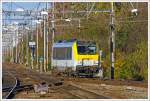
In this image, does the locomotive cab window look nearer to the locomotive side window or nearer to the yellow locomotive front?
the yellow locomotive front

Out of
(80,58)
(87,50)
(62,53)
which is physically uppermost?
(87,50)

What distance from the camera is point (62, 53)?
26781 mm

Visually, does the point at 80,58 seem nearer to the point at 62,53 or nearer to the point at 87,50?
the point at 87,50

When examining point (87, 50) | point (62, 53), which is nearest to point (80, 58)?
point (87, 50)

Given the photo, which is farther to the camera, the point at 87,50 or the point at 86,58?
the point at 87,50

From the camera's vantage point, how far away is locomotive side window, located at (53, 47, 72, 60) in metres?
26.1

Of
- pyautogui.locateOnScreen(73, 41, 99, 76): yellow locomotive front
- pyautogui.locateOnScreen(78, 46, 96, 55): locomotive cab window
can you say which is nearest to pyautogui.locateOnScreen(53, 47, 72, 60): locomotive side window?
pyautogui.locateOnScreen(73, 41, 99, 76): yellow locomotive front

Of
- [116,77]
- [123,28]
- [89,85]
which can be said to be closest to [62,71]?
[116,77]

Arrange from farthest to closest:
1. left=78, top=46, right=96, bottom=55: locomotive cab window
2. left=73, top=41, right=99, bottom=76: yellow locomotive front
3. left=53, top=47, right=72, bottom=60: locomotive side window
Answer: left=53, top=47, right=72, bottom=60: locomotive side window → left=78, top=46, right=96, bottom=55: locomotive cab window → left=73, top=41, right=99, bottom=76: yellow locomotive front

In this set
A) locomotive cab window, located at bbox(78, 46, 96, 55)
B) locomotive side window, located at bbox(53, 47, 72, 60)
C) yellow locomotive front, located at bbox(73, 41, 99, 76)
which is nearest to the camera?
yellow locomotive front, located at bbox(73, 41, 99, 76)

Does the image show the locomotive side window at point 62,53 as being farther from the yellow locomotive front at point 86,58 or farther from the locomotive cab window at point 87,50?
the locomotive cab window at point 87,50

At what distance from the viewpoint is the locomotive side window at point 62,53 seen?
85.6 ft

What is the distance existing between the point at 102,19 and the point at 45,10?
13.8 feet

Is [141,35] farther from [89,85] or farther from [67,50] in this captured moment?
[89,85]
